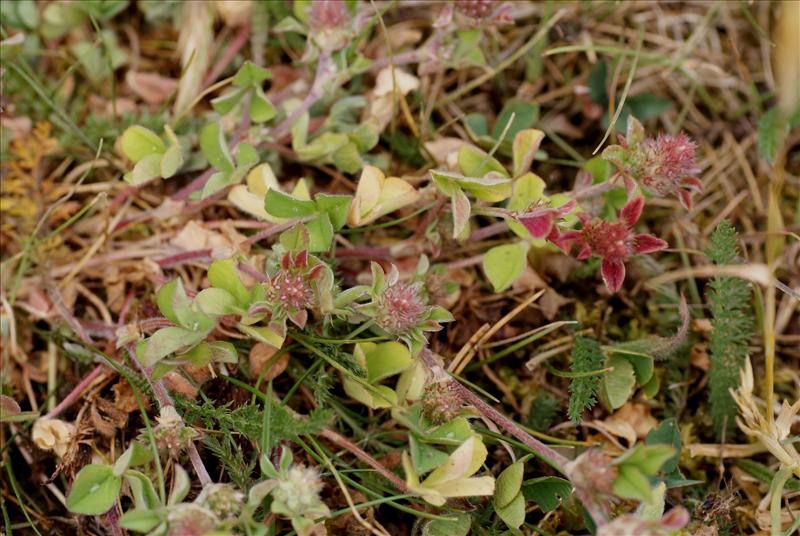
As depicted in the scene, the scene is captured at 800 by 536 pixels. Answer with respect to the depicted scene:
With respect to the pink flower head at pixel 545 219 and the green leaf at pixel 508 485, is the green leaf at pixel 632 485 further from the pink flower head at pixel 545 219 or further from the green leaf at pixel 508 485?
the pink flower head at pixel 545 219

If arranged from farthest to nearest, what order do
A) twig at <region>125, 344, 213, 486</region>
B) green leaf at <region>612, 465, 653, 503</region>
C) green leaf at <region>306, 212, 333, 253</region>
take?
green leaf at <region>306, 212, 333, 253</region>
twig at <region>125, 344, 213, 486</region>
green leaf at <region>612, 465, 653, 503</region>

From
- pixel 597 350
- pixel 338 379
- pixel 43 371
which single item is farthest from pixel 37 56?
pixel 597 350

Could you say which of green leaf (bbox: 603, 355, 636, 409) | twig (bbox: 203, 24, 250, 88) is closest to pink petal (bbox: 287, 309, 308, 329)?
green leaf (bbox: 603, 355, 636, 409)

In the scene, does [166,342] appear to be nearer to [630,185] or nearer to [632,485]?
[632,485]

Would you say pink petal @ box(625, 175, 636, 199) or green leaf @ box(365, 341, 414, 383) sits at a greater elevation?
pink petal @ box(625, 175, 636, 199)

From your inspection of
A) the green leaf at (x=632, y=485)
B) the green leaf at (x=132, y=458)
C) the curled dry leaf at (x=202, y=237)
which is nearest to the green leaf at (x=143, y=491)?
the green leaf at (x=132, y=458)

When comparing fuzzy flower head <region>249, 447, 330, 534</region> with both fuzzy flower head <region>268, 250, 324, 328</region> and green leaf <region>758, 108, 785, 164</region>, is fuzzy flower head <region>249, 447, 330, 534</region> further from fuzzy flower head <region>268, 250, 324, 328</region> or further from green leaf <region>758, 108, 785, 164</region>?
green leaf <region>758, 108, 785, 164</region>
